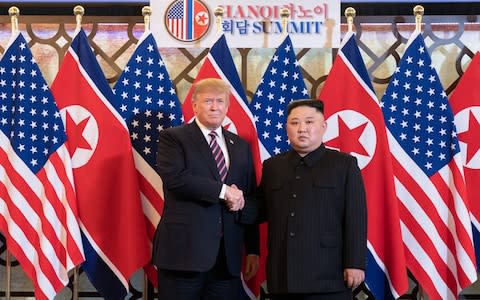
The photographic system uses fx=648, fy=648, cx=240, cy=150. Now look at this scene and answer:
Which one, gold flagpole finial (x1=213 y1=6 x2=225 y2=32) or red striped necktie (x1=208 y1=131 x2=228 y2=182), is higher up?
gold flagpole finial (x1=213 y1=6 x2=225 y2=32)

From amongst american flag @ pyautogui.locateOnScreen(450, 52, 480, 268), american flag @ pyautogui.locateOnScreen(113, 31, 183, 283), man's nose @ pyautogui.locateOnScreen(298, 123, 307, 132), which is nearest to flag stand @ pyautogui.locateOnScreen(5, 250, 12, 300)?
american flag @ pyautogui.locateOnScreen(113, 31, 183, 283)

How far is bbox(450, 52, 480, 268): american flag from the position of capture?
3297 millimetres

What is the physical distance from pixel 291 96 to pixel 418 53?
680 millimetres

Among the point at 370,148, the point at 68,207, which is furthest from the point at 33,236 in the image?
the point at 370,148

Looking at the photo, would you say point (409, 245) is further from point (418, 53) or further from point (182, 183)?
point (182, 183)

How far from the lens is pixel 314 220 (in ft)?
8.25

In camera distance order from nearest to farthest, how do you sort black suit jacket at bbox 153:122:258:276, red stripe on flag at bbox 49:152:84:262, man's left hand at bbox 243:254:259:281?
black suit jacket at bbox 153:122:258:276 < man's left hand at bbox 243:254:259:281 < red stripe on flag at bbox 49:152:84:262

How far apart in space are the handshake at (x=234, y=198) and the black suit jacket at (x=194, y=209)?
0.04 m

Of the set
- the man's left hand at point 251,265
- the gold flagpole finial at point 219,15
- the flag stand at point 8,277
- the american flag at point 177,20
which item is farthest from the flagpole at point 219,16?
the flag stand at point 8,277

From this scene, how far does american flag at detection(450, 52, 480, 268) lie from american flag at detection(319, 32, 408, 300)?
0.42m

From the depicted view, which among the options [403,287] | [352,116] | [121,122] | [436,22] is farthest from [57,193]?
A: [436,22]

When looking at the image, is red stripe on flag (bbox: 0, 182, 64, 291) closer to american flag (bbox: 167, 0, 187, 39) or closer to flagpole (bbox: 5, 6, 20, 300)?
flagpole (bbox: 5, 6, 20, 300)

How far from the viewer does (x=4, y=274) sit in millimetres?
3709

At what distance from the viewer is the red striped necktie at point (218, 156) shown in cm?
272
